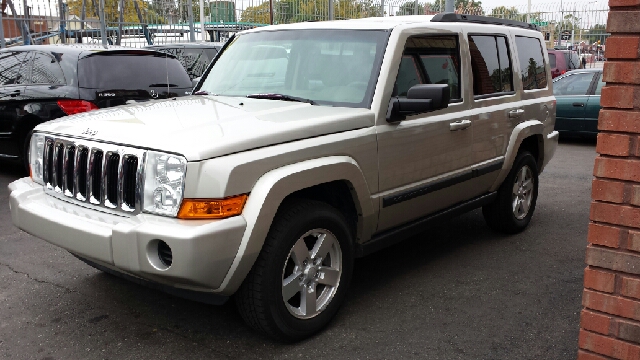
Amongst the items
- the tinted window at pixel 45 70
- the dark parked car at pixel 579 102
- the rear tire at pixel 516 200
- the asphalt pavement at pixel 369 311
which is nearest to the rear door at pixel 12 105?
the tinted window at pixel 45 70

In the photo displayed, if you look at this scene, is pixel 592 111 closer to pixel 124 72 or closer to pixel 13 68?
pixel 124 72

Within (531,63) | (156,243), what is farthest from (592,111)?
(156,243)

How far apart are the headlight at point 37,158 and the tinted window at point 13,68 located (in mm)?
4351

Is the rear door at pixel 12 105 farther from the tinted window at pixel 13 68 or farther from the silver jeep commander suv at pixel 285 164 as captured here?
the silver jeep commander suv at pixel 285 164

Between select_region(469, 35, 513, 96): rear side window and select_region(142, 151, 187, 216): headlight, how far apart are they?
109 inches

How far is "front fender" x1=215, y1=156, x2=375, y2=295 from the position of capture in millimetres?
3174

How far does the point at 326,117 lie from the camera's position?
3760 mm

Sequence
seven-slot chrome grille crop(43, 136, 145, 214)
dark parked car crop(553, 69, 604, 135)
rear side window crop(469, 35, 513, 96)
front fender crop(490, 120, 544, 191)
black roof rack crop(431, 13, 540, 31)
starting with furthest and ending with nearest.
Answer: dark parked car crop(553, 69, 604, 135) < front fender crop(490, 120, 544, 191) < rear side window crop(469, 35, 513, 96) < black roof rack crop(431, 13, 540, 31) < seven-slot chrome grille crop(43, 136, 145, 214)

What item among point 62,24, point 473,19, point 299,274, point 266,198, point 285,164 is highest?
point 62,24

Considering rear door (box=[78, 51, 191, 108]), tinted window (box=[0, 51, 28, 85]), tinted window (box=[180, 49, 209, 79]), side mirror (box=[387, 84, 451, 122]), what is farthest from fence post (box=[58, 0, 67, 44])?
side mirror (box=[387, 84, 451, 122])

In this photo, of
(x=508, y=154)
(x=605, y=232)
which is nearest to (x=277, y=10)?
(x=508, y=154)

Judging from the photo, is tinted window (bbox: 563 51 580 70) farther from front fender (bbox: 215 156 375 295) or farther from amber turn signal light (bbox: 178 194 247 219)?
amber turn signal light (bbox: 178 194 247 219)

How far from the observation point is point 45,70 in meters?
7.66

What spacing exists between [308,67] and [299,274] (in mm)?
1540
